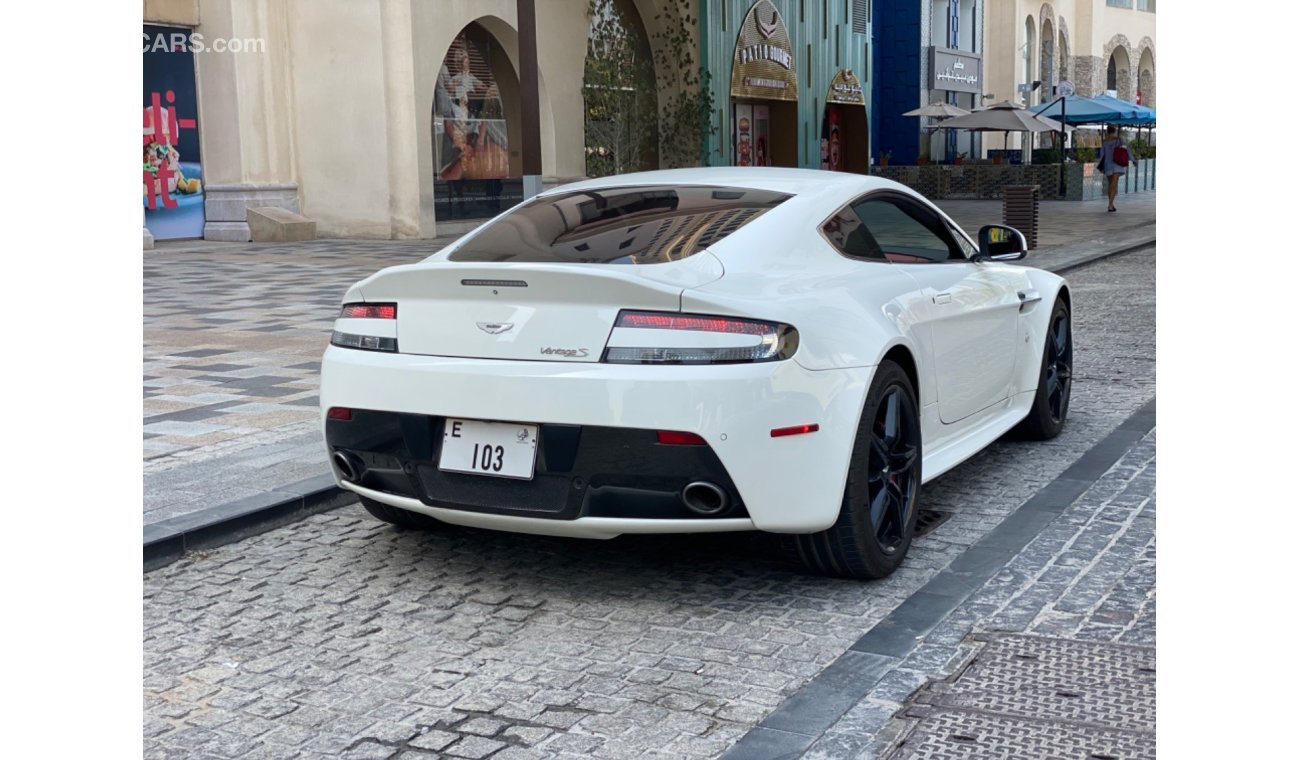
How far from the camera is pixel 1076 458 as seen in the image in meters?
6.35

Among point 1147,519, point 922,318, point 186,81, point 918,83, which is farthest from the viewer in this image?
point 918,83

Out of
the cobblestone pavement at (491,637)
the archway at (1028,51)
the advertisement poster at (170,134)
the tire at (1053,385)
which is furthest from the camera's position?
the archway at (1028,51)

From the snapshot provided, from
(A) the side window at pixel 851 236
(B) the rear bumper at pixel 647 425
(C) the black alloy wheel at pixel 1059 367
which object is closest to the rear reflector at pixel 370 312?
(B) the rear bumper at pixel 647 425

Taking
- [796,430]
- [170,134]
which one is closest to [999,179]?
[170,134]

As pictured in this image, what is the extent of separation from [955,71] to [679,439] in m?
42.5

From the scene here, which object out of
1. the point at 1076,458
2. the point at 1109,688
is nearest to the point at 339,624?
the point at 1109,688

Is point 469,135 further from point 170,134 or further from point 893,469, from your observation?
point 893,469

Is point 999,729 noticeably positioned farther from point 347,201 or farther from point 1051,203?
point 1051,203

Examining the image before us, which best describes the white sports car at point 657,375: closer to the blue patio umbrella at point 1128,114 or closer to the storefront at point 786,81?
the storefront at point 786,81

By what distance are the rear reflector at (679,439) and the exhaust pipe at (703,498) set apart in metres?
0.12

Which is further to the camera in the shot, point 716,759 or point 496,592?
point 496,592

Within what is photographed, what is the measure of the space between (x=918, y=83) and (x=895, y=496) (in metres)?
39.2

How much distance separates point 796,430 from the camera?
160 inches

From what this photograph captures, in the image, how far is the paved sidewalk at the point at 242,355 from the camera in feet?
19.6
